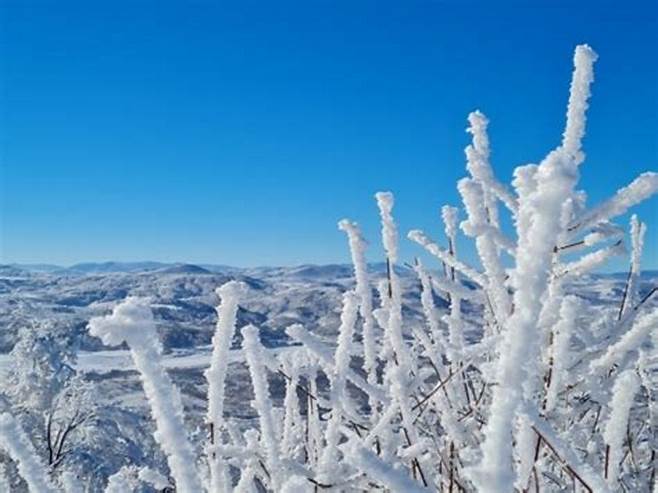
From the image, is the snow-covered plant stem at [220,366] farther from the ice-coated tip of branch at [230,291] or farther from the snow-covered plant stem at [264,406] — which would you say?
the snow-covered plant stem at [264,406]

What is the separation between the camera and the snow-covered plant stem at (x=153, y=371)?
105cm

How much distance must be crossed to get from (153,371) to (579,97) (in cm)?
107

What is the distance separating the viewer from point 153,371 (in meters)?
1.05

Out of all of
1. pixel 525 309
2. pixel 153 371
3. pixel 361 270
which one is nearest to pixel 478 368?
pixel 361 270

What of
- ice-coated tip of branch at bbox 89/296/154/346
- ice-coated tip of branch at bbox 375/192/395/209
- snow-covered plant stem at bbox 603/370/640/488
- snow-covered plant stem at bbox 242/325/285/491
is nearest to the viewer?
ice-coated tip of branch at bbox 89/296/154/346

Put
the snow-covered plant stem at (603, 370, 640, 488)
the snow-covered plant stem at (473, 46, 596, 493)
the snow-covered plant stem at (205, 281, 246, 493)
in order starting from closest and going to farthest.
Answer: the snow-covered plant stem at (473, 46, 596, 493), the snow-covered plant stem at (603, 370, 640, 488), the snow-covered plant stem at (205, 281, 246, 493)

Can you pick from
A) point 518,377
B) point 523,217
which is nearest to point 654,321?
point 523,217

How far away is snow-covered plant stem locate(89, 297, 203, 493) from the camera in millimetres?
1050

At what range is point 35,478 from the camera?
4.35 feet

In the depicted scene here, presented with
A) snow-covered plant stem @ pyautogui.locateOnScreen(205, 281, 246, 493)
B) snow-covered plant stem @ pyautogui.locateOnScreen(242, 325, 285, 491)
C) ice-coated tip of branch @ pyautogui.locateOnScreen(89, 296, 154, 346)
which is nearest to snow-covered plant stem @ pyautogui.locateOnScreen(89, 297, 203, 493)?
ice-coated tip of branch @ pyautogui.locateOnScreen(89, 296, 154, 346)

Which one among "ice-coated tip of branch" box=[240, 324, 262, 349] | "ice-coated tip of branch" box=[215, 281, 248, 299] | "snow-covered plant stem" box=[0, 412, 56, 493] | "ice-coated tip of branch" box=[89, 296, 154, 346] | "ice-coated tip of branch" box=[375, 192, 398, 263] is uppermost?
"ice-coated tip of branch" box=[375, 192, 398, 263]

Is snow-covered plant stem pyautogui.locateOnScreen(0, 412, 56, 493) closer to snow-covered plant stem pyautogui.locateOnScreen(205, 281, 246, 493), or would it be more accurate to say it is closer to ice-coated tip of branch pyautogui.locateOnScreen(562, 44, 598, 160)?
snow-covered plant stem pyautogui.locateOnScreen(205, 281, 246, 493)

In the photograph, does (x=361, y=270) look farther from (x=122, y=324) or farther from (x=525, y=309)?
(x=525, y=309)

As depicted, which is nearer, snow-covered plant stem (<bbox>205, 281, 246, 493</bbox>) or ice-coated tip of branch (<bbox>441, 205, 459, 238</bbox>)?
snow-covered plant stem (<bbox>205, 281, 246, 493</bbox>)
